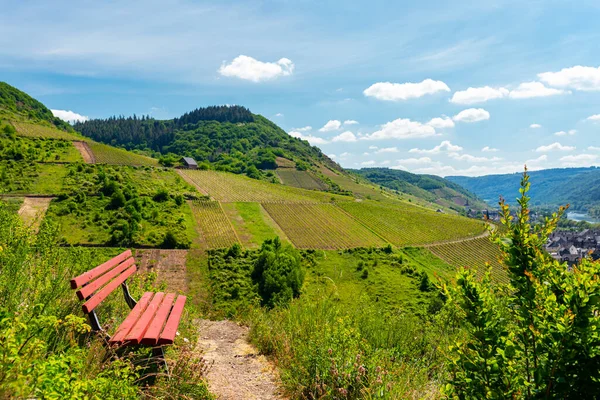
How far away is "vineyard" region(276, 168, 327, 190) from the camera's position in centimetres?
12384

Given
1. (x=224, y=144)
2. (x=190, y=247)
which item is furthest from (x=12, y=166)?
(x=224, y=144)

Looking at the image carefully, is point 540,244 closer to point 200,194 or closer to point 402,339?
point 402,339

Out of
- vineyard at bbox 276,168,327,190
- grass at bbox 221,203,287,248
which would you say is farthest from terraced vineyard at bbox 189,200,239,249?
vineyard at bbox 276,168,327,190

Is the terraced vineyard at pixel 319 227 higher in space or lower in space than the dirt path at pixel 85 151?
lower

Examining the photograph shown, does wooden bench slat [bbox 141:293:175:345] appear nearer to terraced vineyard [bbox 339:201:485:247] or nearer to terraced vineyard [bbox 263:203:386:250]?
terraced vineyard [bbox 263:203:386:250]

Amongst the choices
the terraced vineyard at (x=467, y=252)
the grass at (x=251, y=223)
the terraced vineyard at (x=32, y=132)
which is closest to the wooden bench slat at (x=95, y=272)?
the grass at (x=251, y=223)

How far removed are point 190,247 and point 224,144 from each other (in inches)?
5980

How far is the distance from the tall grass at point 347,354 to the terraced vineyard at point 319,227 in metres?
48.4

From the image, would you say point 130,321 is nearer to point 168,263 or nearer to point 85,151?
point 168,263

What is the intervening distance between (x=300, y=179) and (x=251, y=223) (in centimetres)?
7514

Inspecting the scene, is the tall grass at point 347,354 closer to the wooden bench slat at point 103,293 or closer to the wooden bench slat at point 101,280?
the wooden bench slat at point 103,293

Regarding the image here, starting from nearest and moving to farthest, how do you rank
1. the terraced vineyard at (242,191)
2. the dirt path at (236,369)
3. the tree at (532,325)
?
the tree at (532,325) < the dirt path at (236,369) < the terraced vineyard at (242,191)

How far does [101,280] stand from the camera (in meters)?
4.80

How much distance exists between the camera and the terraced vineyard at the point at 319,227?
5819cm
